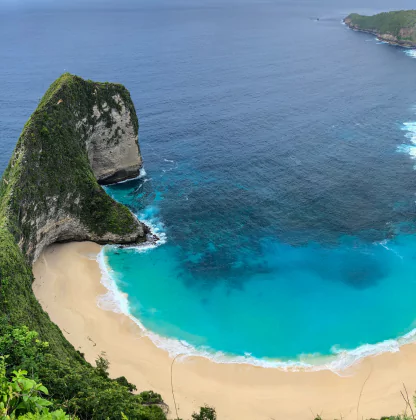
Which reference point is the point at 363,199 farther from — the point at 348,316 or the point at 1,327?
the point at 1,327

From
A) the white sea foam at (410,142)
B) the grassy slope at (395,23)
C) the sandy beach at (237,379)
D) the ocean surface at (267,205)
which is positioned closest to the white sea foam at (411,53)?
the grassy slope at (395,23)

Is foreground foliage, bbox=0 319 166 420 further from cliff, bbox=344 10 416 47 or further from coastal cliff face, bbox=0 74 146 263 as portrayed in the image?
cliff, bbox=344 10 416 47

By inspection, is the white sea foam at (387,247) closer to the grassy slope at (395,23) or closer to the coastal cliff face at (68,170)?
the coastal cliff face at (68,170)

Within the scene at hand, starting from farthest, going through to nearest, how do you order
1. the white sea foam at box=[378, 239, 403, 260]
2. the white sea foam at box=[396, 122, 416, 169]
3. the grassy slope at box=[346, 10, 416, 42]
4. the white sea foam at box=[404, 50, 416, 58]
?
the grassy slope at box=[346, 10, 416, 42], the white sea foam at box=[404, 50, 416, 58], the white sea foam at box=[396, 122, 416, 169], the white sea foam at box=[378, 239, 403, 260]

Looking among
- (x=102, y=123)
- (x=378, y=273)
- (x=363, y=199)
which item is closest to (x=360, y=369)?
(x=378, y=273)

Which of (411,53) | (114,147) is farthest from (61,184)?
(411,53)

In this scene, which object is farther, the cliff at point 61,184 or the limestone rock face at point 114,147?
the limestone rock face at point 114,147

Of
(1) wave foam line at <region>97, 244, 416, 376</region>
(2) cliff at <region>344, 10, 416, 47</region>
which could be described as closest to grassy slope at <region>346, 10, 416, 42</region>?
(2) cliff at <region>344, 10, 416, 47</region>

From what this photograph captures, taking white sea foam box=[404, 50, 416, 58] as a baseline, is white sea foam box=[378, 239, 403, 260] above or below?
below
